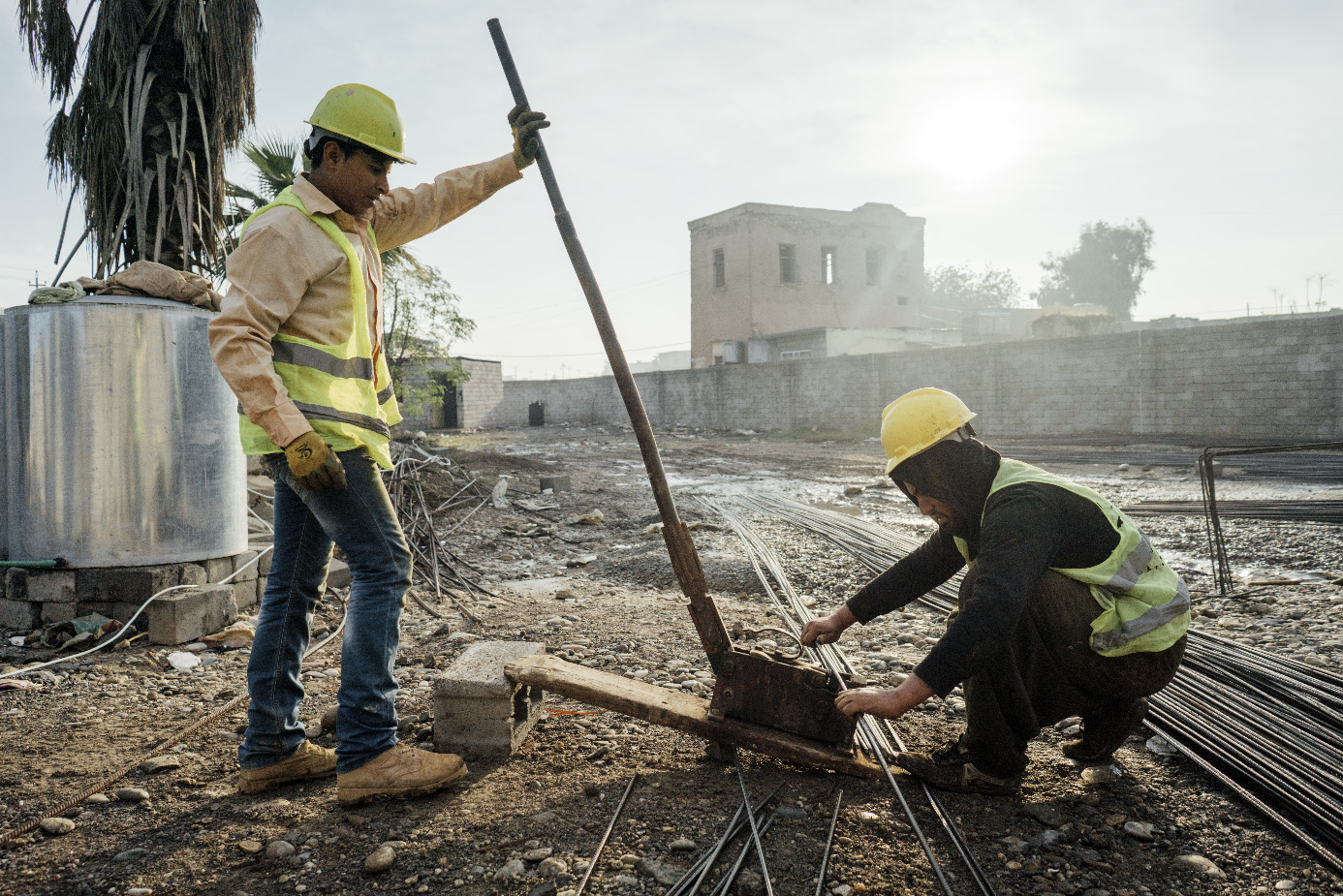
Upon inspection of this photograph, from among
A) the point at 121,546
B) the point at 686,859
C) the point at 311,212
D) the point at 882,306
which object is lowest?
the point at 686,859

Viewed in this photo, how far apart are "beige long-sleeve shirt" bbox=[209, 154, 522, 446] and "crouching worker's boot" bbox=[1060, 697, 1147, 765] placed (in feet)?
7.70

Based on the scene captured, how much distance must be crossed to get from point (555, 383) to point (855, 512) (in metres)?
26.2

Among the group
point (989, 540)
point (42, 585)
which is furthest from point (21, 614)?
point (989, 540)

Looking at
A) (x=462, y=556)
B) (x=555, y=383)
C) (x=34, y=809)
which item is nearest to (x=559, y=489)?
(x=462, y=556)

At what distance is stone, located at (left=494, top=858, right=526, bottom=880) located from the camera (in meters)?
1.82

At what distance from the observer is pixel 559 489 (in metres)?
9.52

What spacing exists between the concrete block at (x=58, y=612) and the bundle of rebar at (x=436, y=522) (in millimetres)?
1553

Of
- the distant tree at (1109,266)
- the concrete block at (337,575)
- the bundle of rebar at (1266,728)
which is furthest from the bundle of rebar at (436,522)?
the distant tree at (1109,266)

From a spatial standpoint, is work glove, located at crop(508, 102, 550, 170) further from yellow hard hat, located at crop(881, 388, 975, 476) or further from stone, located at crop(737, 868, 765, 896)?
stone, located at crop(737, 868, 765, 896)

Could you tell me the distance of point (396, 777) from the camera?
6.91ft

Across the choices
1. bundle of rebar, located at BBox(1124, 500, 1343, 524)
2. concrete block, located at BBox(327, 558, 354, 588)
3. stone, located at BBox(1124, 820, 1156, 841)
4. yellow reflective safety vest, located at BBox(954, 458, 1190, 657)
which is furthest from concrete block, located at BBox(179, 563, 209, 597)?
bundle of rebar, located at BBox(1124, 500, 1343, 524)

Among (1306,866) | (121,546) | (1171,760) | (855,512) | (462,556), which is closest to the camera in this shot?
(1306,866)

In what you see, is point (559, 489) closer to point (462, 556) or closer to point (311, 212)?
point (462, 556)

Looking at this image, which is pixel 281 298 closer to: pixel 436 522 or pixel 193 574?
pixel 193 574
